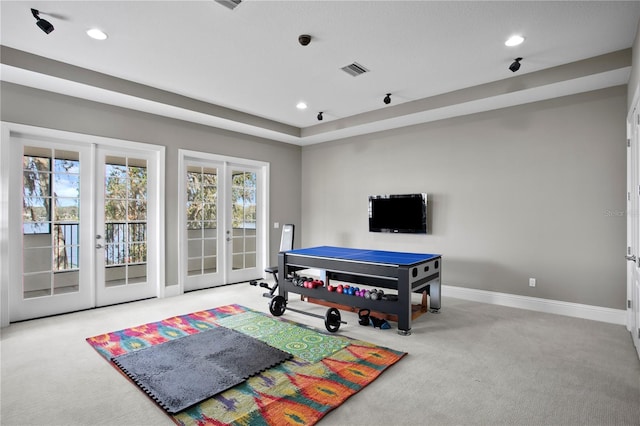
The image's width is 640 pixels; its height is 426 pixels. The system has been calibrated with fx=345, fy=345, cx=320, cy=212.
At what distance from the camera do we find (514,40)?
3.22m

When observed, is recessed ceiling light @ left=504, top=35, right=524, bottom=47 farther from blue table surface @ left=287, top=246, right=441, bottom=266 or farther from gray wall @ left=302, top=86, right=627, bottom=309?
blue table surface @ left=287, top=246, right=441, bottom=266

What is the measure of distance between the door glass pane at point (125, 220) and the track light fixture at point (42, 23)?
2002 mm

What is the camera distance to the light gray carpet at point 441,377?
2137 millimetres

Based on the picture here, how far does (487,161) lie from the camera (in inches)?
191

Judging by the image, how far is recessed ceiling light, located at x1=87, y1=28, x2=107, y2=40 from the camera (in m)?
3.06

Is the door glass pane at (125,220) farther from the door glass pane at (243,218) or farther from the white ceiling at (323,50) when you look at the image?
the door glass pane at (243,218)

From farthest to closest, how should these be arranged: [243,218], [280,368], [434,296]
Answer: [243,218] → [434,296] → [280,368]

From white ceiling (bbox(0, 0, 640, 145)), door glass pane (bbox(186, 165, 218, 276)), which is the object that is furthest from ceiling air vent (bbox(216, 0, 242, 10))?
door glass pane (bbox(186, 165, 218, 276))

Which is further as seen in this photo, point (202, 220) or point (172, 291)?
point (202, 220)

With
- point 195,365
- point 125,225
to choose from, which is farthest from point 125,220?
point 195,365

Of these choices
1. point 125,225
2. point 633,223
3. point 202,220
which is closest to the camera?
point 633,223

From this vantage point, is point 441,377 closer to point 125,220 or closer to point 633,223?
point 633,223

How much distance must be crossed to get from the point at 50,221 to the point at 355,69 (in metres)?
4.04

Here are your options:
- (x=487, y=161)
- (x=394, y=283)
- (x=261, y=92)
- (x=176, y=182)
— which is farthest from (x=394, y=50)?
(x=176, y=182)
